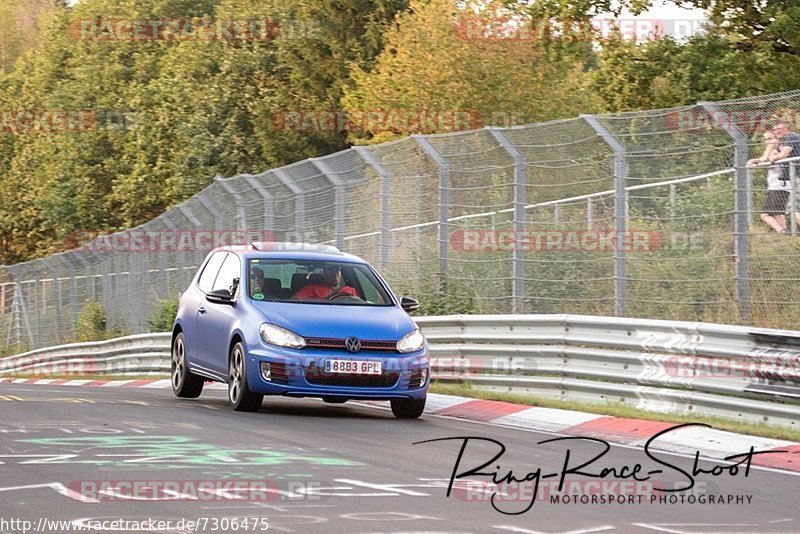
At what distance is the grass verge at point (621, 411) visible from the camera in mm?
11664

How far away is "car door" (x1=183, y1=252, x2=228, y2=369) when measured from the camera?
610 inches

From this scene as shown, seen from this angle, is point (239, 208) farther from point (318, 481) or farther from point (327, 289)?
point (318, 481)

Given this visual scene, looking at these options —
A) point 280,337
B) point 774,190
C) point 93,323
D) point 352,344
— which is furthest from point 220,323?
point 93,323

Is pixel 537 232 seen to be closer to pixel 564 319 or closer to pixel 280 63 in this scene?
pixel 564 319

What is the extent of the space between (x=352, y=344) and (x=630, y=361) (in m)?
2.55

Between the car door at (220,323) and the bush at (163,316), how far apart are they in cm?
1338

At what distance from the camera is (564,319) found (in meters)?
14.9

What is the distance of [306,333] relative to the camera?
13.4 metres

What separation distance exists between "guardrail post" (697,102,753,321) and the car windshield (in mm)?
3305

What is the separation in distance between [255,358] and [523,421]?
7.96ft

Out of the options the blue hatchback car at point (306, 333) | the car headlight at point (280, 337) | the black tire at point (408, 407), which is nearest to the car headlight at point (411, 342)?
the blue hatchback car at point (306, 333)

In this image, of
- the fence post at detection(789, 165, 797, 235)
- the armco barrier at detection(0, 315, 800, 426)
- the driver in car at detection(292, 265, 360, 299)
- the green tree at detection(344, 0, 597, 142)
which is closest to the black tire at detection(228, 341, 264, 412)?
the driver in car at detection(292, 265, 360, 299)

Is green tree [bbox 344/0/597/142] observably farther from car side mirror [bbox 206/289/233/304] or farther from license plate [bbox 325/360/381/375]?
license plate [bbox 325/360/381/375]

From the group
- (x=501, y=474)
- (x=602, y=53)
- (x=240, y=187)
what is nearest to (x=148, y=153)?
(x=602, y=53)
